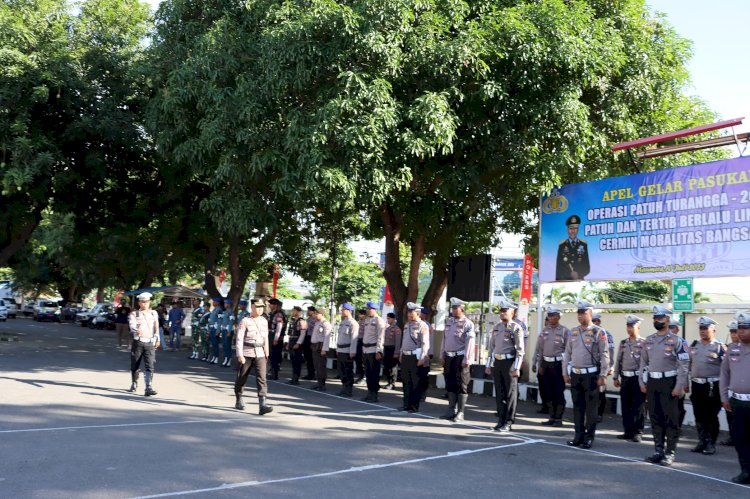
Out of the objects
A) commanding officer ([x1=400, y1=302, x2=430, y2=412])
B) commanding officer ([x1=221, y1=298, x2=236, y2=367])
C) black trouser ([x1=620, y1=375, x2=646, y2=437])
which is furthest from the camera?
commanding officer ([x1=221, y1=298, x2=236, y2=367])

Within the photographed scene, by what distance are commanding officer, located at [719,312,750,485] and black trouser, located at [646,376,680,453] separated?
2.82ft

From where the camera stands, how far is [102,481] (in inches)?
268

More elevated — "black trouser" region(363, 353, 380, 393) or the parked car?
the parked car

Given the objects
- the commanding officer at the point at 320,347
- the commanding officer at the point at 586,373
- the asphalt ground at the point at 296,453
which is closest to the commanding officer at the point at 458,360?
the asphalt ground at the point at 296,453

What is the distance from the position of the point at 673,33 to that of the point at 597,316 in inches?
318

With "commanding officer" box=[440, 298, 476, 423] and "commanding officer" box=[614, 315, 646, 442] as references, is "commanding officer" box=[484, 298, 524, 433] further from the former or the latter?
"commanding officer" box=[614, 315, 646, 442]

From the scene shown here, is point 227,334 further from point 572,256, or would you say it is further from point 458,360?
point 458,360

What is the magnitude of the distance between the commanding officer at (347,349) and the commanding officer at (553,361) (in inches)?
154

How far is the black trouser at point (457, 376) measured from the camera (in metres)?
12.3

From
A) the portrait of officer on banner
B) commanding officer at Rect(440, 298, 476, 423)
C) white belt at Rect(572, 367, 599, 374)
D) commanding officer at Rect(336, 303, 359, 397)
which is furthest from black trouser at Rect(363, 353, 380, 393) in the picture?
white belt at Rect(572, 367, 599, 374)

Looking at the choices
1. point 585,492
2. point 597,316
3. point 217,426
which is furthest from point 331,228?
point 585,492

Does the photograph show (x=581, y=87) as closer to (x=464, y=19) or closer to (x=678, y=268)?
(x=464, y=19)

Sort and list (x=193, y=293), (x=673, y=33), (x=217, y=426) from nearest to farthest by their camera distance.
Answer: (x=217, y=426)
(x=673, y=33)
(x=193, y=293)

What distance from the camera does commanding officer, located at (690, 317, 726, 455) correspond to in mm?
10523
